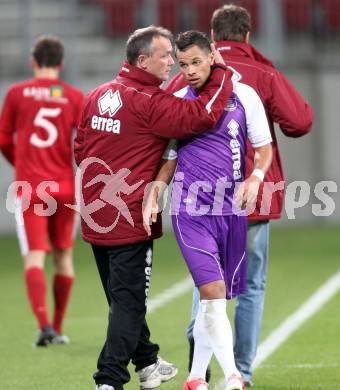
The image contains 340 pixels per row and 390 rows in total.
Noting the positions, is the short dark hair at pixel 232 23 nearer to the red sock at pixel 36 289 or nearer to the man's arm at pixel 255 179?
the man's arm at pixel 255 179

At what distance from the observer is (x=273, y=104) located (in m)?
7.29

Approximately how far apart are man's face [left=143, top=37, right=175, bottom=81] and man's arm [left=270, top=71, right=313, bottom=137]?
80 cm

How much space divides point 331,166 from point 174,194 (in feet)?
42.4

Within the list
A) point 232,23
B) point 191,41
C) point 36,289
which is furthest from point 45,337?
point 191,41

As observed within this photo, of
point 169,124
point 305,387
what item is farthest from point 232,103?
point 305,387

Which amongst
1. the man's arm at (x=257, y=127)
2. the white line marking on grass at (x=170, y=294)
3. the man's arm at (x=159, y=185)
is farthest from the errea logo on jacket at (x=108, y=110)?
the white line marking on grass at (x=170, y=294)

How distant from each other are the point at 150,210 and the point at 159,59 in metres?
0.81

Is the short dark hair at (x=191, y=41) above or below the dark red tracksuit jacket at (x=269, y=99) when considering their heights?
above

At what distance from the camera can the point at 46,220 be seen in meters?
9.59

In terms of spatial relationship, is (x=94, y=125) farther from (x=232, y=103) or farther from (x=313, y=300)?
(x=313, y=300)

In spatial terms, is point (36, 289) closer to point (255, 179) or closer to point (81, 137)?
point (81, 137)

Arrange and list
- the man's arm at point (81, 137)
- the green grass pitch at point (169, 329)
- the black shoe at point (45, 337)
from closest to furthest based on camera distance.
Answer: the man's arm at point (81, 137), the green grass pitch at point (169, 329), the black shoe at point (45, 337)

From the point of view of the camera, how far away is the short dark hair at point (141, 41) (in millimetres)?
6723

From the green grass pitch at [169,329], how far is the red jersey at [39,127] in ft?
4.25
